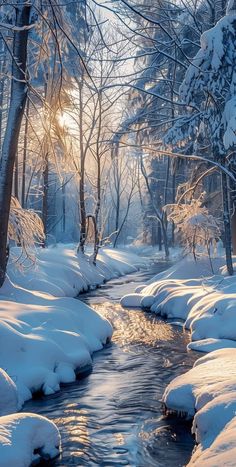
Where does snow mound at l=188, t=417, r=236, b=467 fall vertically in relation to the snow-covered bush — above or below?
below

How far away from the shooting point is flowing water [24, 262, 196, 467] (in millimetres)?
5754

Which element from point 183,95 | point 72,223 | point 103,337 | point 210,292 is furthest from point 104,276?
point 72,223

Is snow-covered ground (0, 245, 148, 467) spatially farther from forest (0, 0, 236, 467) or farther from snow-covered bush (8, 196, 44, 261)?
snow-covered bush (8, 196, 44, 261)

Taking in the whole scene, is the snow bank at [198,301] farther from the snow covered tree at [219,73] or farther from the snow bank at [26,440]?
the snow bank at [26,440]

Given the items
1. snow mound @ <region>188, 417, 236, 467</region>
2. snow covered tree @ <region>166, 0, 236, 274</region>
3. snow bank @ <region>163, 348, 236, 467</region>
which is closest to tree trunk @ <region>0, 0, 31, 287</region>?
snow covered tree @ <region>166, 0, 236, 274</region>

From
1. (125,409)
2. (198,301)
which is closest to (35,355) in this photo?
(125,409)

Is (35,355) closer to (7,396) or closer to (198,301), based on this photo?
(7,396)

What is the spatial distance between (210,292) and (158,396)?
6804 mm

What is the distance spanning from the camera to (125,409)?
7281mm

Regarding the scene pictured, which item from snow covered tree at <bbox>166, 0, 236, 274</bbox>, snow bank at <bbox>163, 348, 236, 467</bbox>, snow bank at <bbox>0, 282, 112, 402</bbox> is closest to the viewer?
snow bank at <bbox>163, 348, 236, 467</bbox>

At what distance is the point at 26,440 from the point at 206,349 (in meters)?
5.81

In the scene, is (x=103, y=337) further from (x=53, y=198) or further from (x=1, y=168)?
(x=53, y=198)

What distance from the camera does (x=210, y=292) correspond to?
14.3 meters

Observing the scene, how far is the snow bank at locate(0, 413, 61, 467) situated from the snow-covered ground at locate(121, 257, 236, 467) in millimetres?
1628
